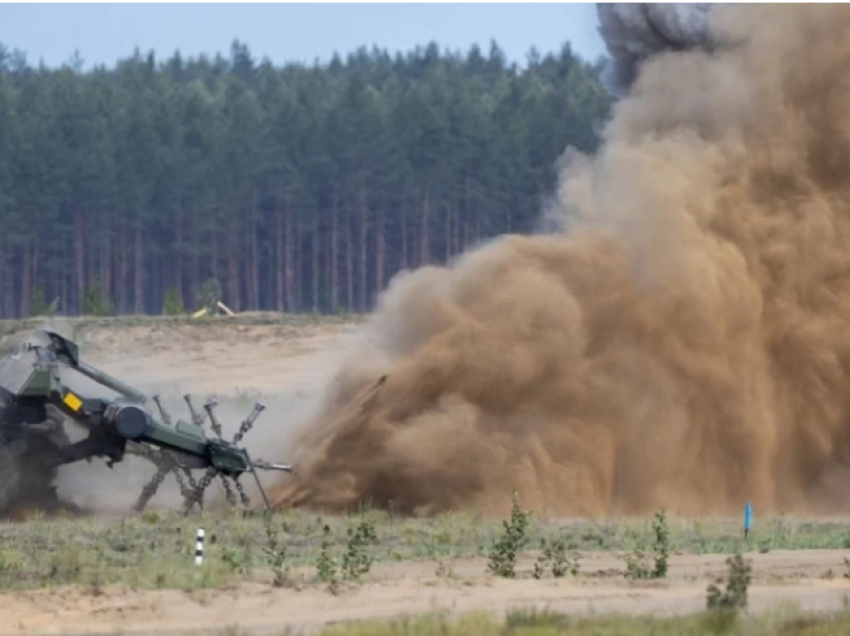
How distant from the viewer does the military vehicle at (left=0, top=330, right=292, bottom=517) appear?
2509cm

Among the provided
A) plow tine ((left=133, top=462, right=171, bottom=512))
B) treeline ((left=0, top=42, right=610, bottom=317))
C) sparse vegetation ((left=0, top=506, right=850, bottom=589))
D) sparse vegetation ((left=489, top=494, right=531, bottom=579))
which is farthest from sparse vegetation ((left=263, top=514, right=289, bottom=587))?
treeline ((left=0, top=42, right=610, bottom=317))

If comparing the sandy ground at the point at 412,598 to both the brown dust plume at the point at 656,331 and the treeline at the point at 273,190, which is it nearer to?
the brown dust plume at the point at 656,331

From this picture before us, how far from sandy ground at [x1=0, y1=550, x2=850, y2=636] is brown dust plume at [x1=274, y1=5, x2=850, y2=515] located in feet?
19.7

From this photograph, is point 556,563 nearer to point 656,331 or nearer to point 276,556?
point 276,556

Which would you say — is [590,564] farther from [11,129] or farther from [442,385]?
[11,129]

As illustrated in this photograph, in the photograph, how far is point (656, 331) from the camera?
28.0m

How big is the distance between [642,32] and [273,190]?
168 feet

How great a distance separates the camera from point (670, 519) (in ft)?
86.7

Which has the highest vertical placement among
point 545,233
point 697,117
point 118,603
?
point 697,117

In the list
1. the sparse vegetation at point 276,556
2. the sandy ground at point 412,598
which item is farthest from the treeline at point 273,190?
the sandy ground at point 412,598

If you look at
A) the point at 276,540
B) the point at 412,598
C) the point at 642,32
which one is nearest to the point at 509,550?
the point at 412,598

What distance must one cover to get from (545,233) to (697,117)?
337 centimetres

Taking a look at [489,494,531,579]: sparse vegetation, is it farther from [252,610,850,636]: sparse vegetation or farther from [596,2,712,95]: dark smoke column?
[596,2,712,95]: dark smoke column

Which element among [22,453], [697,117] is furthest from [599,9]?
[22,453]
